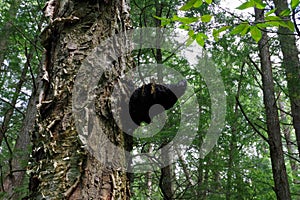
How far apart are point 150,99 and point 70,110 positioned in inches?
12.9

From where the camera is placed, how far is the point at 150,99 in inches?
44.8

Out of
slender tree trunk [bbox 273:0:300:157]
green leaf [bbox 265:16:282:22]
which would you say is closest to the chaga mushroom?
green leaf [bbox 265:16:282:22]

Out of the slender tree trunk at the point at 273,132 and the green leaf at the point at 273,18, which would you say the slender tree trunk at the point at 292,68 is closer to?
the slender tree trunk at the point at 273,132

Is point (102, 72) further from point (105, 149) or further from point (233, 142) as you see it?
point (233, 142)

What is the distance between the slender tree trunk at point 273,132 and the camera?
3489 millimetres

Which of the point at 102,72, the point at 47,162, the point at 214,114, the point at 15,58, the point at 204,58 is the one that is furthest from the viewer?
the point at 15,58

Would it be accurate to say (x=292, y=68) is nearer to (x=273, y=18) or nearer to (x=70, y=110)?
(x=273, y=18)

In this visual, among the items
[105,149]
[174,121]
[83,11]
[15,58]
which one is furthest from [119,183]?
[15,58]

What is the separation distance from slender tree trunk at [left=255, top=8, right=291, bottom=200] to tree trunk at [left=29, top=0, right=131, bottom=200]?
2.54 meters

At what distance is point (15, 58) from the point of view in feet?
19.4

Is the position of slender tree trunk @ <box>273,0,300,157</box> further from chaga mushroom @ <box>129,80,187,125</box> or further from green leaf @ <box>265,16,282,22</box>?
chaga mushroom @ <box>129,80,187,125</box>

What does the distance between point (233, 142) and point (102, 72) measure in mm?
4786

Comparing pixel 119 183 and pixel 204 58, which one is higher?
pixel 204 58

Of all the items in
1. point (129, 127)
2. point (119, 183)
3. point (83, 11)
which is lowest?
point (119, 183)
